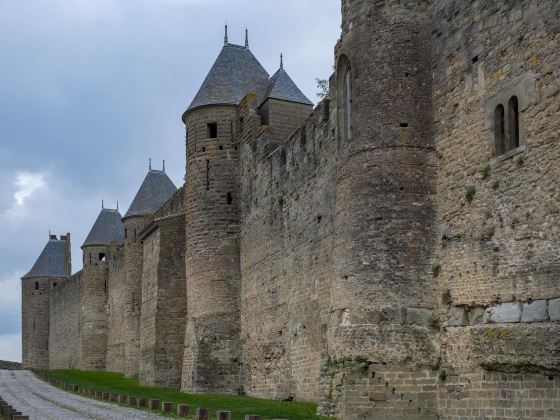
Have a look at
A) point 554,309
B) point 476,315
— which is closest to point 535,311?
point 554,309

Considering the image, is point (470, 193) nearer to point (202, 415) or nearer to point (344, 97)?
point (344, 97)

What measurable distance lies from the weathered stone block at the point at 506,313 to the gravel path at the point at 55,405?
7.61 meters

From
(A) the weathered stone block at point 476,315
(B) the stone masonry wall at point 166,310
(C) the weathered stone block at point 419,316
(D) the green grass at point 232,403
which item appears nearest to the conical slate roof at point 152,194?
(B) the stone masonry wall at point 166,310

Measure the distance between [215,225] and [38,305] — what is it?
39149 mm

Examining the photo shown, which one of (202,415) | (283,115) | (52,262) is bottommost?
(202,415)

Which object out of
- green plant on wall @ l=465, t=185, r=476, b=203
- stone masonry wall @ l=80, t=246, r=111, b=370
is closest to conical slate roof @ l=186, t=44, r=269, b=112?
green plant on wall @ l=465, t=185, r=476, b=203

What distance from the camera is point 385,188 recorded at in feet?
Answer: 53.3

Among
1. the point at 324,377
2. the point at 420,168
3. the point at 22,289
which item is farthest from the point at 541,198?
the point at 22,289

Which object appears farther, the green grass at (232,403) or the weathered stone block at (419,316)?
the green grass at (232,403)

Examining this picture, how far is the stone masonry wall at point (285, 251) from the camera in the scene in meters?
20.6

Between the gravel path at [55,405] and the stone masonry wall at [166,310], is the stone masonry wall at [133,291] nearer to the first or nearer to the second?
the gravel path at [55,405]

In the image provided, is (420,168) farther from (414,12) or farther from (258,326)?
(258,326)

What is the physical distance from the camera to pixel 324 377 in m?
16.9

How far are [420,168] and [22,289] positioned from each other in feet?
173
